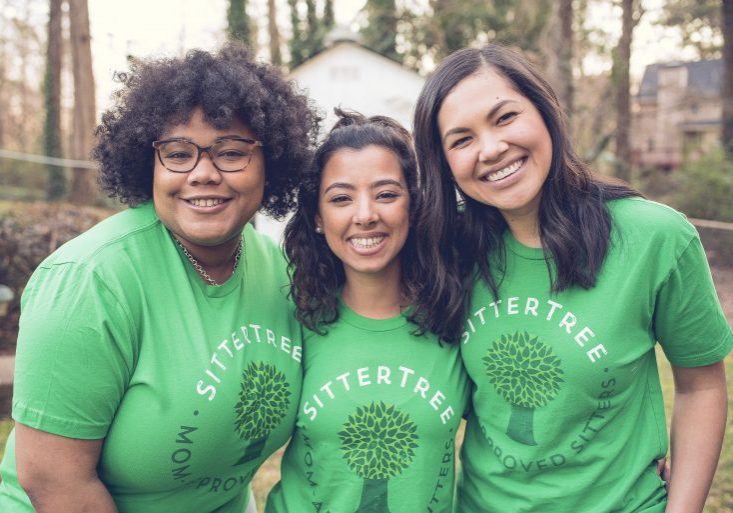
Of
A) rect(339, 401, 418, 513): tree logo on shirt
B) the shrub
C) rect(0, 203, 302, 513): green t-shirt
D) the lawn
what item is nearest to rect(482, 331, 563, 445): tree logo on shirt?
rect(339, 401, 418, 513): tree logo on shirt

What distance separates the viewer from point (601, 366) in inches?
79.4

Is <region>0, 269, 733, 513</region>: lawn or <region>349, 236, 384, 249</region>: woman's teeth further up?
<region>349, 236, 384, 249</region>: woman's teeth

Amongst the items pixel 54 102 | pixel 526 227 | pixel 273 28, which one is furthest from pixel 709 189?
pixel 54 102

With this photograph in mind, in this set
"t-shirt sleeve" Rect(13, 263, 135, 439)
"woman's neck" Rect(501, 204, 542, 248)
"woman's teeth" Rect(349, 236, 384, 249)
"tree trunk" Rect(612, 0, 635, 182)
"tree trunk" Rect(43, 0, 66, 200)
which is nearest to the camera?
"t-shirt sleeve" Rect(13, 263, 135, 439)

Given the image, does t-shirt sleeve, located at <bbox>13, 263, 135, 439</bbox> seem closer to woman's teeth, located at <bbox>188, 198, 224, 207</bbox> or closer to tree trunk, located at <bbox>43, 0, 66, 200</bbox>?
woman's teeth, located at <bbox>188, 198, 224, 207</bbox>

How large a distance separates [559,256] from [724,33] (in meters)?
12.6

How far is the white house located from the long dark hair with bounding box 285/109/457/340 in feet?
39.9

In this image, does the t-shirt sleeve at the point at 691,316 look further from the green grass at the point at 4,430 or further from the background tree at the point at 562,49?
the background tree at the point at 562,49

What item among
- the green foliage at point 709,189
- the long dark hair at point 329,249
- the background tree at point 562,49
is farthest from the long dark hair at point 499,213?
the green foliage at point 709,189

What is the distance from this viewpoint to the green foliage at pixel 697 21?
49.6ft

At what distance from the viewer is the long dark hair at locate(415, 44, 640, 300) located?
82.6 inches

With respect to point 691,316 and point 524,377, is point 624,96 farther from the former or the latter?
point 524,377

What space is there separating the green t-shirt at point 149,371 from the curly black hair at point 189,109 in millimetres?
177

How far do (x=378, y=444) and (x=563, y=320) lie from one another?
2.43 feet
